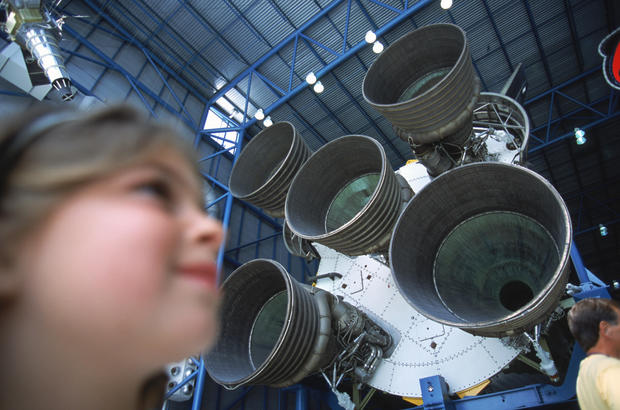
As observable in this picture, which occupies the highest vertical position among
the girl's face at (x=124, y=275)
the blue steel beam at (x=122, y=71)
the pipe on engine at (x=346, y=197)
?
the blue steel beam at (x=122, y=71)

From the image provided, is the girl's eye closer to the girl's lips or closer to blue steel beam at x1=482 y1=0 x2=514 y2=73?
the girl's lips

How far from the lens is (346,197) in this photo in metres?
6.77

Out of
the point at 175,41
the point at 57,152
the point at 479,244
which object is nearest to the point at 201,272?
the point at 57,152

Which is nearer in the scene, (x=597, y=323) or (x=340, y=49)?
(x=597, y=323)

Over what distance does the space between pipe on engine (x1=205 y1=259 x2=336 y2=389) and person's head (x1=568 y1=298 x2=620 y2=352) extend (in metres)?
3.42

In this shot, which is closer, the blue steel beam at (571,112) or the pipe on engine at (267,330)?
the pipe on engine at (267,330)

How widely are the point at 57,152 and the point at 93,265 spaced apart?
0.22m

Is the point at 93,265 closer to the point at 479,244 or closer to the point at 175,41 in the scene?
the point at 479,244

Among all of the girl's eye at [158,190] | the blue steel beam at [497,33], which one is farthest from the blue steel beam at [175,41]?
the girl's eye at [158,190]

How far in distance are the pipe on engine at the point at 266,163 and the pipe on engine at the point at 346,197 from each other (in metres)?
0.60

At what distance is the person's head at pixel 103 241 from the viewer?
1.74 ft

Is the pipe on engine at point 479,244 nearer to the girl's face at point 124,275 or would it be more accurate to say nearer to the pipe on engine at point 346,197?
the pipe on engine at point 346,197

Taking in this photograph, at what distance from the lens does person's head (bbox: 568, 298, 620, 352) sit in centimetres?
202

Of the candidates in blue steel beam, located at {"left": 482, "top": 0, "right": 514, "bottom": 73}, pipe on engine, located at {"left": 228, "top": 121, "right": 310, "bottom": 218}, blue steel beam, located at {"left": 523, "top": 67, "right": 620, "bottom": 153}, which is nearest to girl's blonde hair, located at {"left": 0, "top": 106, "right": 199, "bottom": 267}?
pipe on engine, located at {"left": 228, "top": 121, "right": 310, "bottom": 218}
